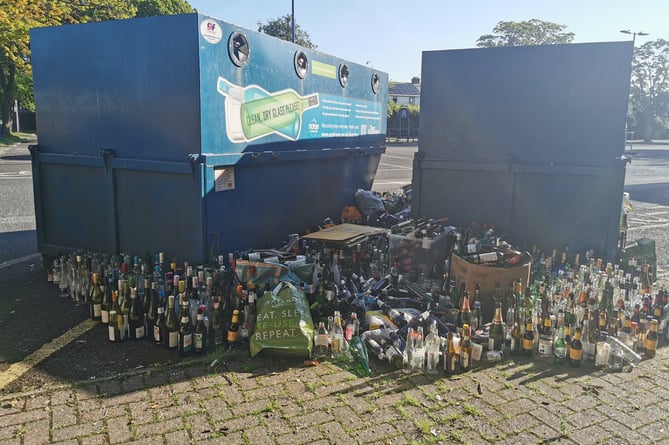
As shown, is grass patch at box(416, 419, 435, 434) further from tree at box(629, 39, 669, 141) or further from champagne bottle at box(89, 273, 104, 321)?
tree at box(629, 39, 669, 141)

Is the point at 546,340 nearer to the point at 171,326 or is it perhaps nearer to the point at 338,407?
the point at 338,407

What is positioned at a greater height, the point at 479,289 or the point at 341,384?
the point at 479,289

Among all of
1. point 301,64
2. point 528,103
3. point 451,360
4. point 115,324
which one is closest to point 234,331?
point 115,324

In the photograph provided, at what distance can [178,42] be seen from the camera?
5824mm

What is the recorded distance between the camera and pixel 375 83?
10242mm

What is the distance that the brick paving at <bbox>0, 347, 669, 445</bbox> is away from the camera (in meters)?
3.53

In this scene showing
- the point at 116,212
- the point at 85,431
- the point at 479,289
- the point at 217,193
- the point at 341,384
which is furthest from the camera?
the point at 116,212

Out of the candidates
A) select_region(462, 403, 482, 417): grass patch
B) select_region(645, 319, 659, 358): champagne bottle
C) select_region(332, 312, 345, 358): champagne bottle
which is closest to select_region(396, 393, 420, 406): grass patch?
select_region(462, 403, 482, 417): grass patch

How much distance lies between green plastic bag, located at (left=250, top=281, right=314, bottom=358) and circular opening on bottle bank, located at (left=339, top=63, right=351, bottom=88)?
493 cm

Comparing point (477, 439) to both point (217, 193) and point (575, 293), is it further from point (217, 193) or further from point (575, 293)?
point (217, 193)

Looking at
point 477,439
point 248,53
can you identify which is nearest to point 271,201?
point 248,53

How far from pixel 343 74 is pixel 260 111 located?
2.58 metres

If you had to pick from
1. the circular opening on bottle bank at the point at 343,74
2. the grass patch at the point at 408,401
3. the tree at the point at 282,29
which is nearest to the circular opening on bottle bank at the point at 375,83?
the circular opening on bottle bank at the point at 343,74

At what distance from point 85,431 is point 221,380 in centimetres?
107
